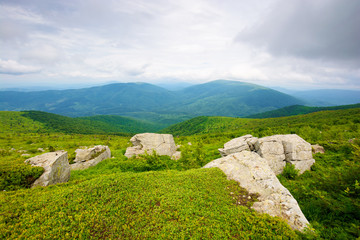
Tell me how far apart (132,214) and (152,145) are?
1700 centimetres

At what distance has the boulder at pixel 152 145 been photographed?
22938mm

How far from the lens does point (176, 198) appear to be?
809 cm

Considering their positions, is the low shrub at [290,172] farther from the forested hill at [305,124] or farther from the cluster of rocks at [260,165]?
the forested hill at [305,124]

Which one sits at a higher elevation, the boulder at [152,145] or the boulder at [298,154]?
the boulder at [298,154]

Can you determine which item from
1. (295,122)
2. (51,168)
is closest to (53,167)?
(51,168)

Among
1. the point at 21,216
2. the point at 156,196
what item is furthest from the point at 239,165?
the point at 21,216

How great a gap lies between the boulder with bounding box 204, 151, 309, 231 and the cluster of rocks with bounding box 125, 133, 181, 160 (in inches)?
455

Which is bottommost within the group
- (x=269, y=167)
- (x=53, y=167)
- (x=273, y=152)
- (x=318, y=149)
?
(x=53, y=167)

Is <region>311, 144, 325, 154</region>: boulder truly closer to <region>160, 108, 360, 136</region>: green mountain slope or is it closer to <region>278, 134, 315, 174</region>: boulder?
<region>278, 134, 315, 174</region>: boulder

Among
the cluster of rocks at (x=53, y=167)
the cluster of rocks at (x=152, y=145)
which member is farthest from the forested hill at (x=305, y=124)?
the cluster of rocks at (x=53, y=167)

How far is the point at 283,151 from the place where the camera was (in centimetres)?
1570

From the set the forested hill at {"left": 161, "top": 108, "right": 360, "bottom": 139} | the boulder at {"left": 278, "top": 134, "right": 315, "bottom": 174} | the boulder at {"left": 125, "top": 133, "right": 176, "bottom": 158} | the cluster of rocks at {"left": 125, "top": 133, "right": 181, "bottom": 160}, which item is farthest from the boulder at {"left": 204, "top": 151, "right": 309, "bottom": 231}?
the forested hill at {"left": 161, "top": 108, "right": 360, "bottom": 139}

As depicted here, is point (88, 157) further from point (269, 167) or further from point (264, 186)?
point (269, 167)

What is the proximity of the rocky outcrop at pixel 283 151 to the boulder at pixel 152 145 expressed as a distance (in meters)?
9.91
